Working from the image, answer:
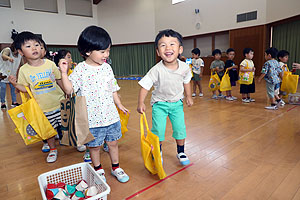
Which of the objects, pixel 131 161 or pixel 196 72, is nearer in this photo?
pixel 131 161

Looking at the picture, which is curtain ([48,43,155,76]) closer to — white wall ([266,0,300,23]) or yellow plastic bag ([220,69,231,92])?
white wall ([266,0,300,23])

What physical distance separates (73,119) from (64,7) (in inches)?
550

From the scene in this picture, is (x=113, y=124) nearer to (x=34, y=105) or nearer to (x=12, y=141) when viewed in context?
(x=34, y=105)

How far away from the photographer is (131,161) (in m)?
1.83

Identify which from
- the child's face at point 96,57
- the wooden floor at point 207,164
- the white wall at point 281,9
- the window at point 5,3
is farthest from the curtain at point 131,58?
the child's face at point 96,57

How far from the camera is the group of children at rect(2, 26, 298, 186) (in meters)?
1.36

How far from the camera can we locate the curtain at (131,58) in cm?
1349

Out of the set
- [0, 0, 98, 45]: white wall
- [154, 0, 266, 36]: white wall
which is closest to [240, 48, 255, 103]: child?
[154, 0, 266, 36]: white wall

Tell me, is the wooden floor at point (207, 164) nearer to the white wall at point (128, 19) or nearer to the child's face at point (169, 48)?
the child's face at point (169, 48)

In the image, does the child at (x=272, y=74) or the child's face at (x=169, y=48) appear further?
the child at (x=272, y=74)

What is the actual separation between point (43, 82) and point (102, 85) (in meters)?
0.82

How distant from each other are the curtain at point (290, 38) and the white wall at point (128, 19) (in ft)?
22.6

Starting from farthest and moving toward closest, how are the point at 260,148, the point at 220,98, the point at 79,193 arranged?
the point at 220,98
the point at 260,148
the point at 79,193

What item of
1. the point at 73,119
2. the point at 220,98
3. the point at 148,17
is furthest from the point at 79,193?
the point at 148,17
